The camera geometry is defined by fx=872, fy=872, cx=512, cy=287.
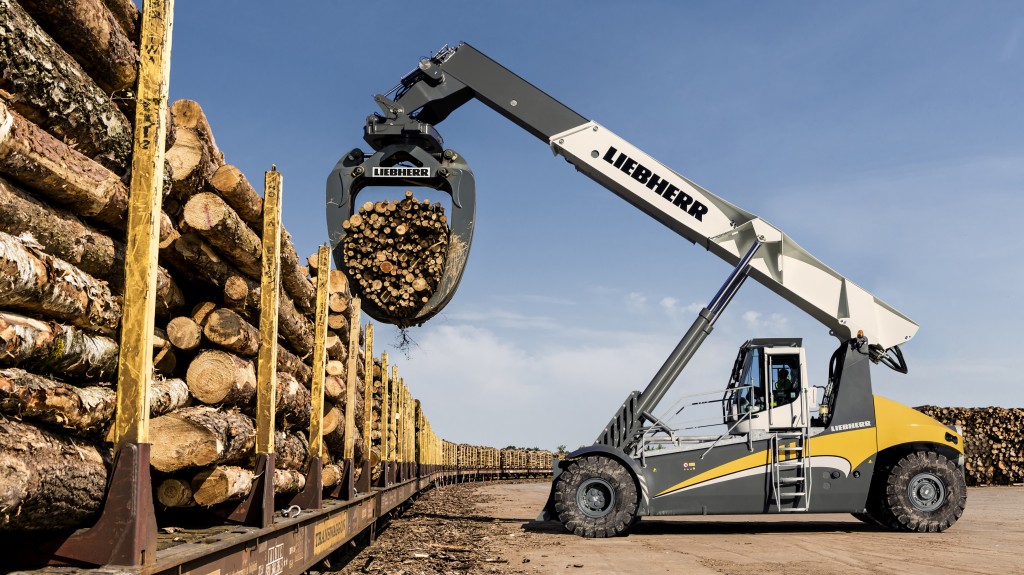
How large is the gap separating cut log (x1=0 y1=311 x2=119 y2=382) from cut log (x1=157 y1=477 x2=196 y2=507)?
116cm

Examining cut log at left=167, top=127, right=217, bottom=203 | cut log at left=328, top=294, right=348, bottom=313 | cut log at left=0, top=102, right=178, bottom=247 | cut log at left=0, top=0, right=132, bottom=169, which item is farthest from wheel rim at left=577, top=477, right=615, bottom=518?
cut log at left=0, top=0, right=132, bottom=169

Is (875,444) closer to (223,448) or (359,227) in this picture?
(359,227)

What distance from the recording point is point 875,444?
41.1 ft

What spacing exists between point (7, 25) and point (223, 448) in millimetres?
2875

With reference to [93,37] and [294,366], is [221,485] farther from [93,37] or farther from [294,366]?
[294,366]

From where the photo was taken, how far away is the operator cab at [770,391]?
12.5 m

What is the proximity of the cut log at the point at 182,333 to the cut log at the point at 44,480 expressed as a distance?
1863 millimetres

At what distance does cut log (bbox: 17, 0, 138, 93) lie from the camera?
437 centimetres

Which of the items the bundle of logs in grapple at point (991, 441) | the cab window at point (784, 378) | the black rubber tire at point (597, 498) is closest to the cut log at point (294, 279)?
the black rubber tire at point (597, 498)

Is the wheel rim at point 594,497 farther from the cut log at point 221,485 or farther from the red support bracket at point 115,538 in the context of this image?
the red support bracket at point 115,538

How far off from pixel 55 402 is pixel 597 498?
9.39 metres

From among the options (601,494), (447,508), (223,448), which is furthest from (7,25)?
Result: (447,508)

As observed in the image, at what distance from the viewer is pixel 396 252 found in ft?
34.6

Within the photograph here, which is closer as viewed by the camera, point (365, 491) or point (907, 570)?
point (907, 570)
